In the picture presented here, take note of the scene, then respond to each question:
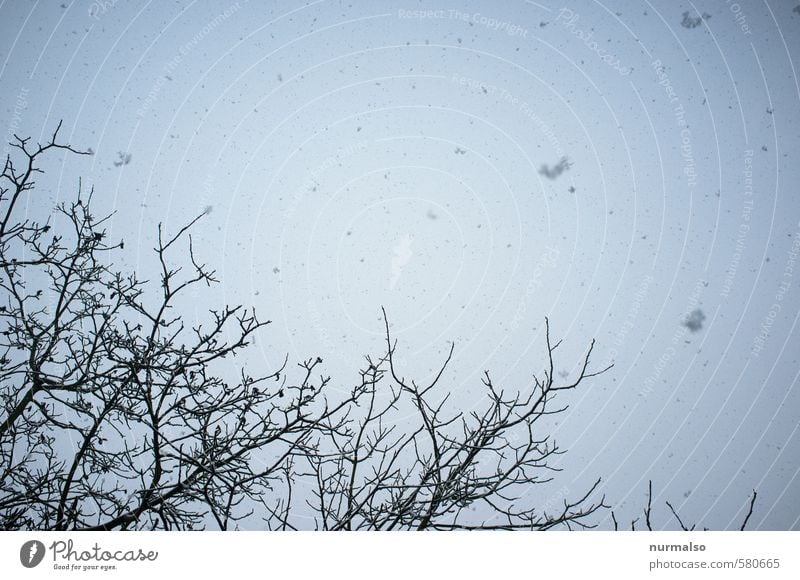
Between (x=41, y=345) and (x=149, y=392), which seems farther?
(x=41, y=345)

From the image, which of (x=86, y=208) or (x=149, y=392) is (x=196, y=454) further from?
(x=86, y=208)

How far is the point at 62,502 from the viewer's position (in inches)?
63.6

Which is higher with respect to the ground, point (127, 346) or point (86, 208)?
point (86, 208)
